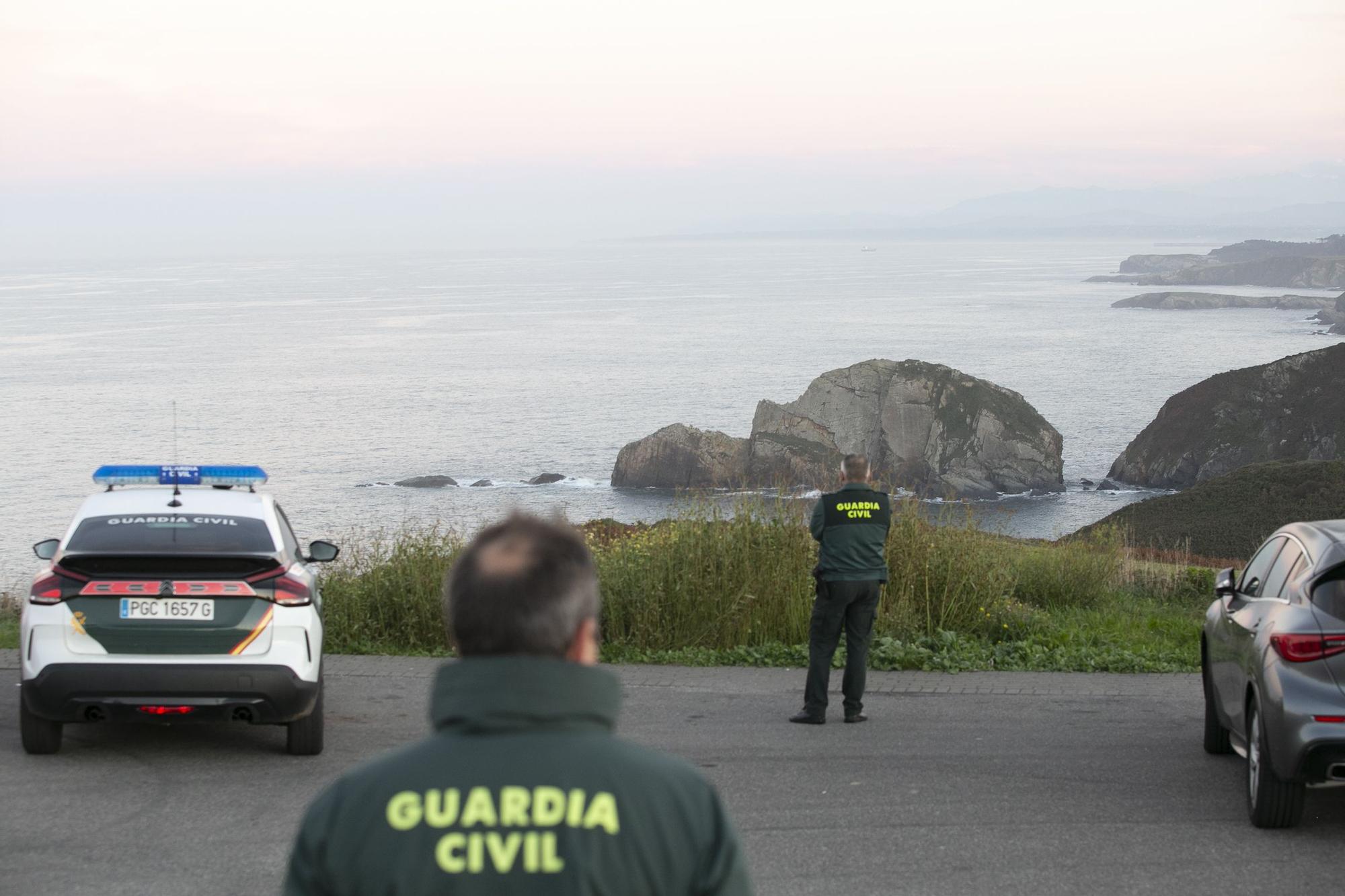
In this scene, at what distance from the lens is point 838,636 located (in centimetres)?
1012

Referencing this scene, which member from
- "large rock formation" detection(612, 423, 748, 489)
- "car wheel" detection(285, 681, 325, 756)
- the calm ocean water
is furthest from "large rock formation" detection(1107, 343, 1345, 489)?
"car wheel" detection(285, 681, 325, 756)

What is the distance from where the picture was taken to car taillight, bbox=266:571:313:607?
8547mm

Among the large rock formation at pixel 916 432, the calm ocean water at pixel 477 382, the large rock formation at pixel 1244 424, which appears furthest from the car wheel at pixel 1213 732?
the large rock formation at pixel 1244 424

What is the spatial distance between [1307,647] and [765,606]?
701 cm

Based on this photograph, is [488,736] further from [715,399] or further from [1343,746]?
[715,399]

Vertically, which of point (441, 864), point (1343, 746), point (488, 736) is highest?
point (488, 736)

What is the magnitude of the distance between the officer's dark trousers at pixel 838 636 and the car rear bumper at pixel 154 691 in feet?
11.8

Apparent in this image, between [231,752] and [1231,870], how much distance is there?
5.74m

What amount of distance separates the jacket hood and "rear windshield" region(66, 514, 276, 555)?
664 centimetres

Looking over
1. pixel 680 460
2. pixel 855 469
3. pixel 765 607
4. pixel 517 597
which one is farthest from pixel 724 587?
pixel 680 460

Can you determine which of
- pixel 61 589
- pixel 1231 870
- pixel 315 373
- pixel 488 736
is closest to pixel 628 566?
pixel 61 589

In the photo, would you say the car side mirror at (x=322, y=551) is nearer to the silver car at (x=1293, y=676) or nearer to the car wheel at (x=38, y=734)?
the car wheel at (x=38, y=734)

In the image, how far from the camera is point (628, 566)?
1447 cm

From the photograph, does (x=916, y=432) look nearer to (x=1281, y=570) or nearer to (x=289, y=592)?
(x=1281, y=570)
